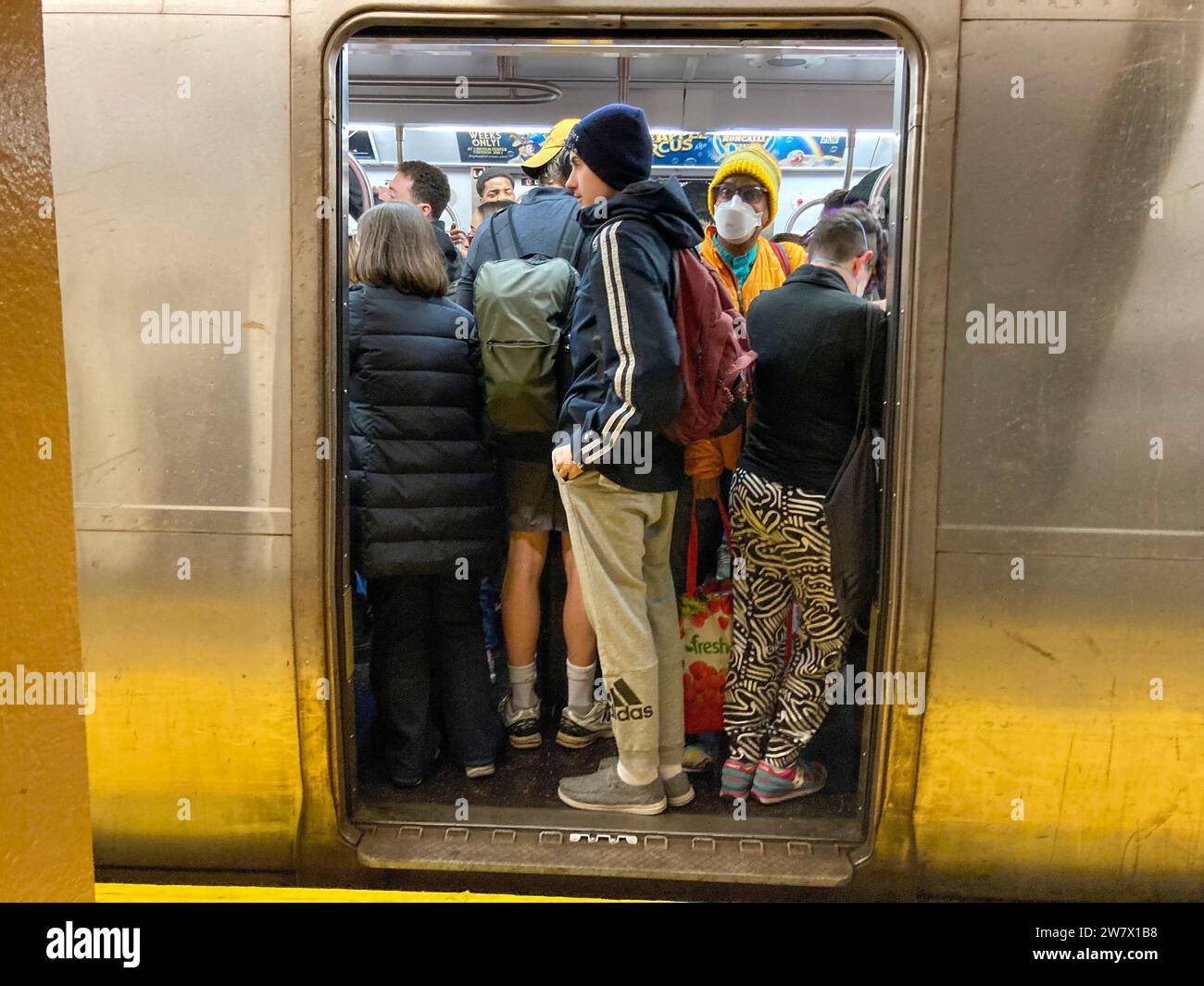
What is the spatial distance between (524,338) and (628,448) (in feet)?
1.73

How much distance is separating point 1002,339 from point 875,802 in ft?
4.08

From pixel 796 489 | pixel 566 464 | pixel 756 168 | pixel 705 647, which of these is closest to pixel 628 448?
pixel 566 464

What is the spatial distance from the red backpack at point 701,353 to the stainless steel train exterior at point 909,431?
0.46 metres

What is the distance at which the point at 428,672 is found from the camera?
289 cm

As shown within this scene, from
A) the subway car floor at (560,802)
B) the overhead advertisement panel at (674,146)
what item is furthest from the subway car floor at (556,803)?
the overhead advertisement panel at (674,146)

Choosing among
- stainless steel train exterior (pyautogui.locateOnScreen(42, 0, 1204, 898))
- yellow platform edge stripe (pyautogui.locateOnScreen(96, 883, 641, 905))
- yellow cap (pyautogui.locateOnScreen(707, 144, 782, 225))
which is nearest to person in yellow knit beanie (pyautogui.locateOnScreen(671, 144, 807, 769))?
yellow cap (pyautogui.locateOnScreen(707, 144, 782, 225))

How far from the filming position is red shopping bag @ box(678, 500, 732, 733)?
3023 millimetres

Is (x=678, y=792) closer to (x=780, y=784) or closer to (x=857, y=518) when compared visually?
(x=780, y=784)

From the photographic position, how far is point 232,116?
2277 millimetres

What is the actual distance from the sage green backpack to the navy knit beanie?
0.41 meters

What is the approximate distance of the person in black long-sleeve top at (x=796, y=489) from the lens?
8.54 ft

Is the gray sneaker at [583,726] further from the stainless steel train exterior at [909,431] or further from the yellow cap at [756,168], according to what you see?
the yellow cap at [756,168]

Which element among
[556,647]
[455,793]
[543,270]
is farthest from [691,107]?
[455,793]

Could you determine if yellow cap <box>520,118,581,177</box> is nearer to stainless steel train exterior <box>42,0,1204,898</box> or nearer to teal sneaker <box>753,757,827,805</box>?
stainless steel train exterior <box>42,0,1204,898</box>
